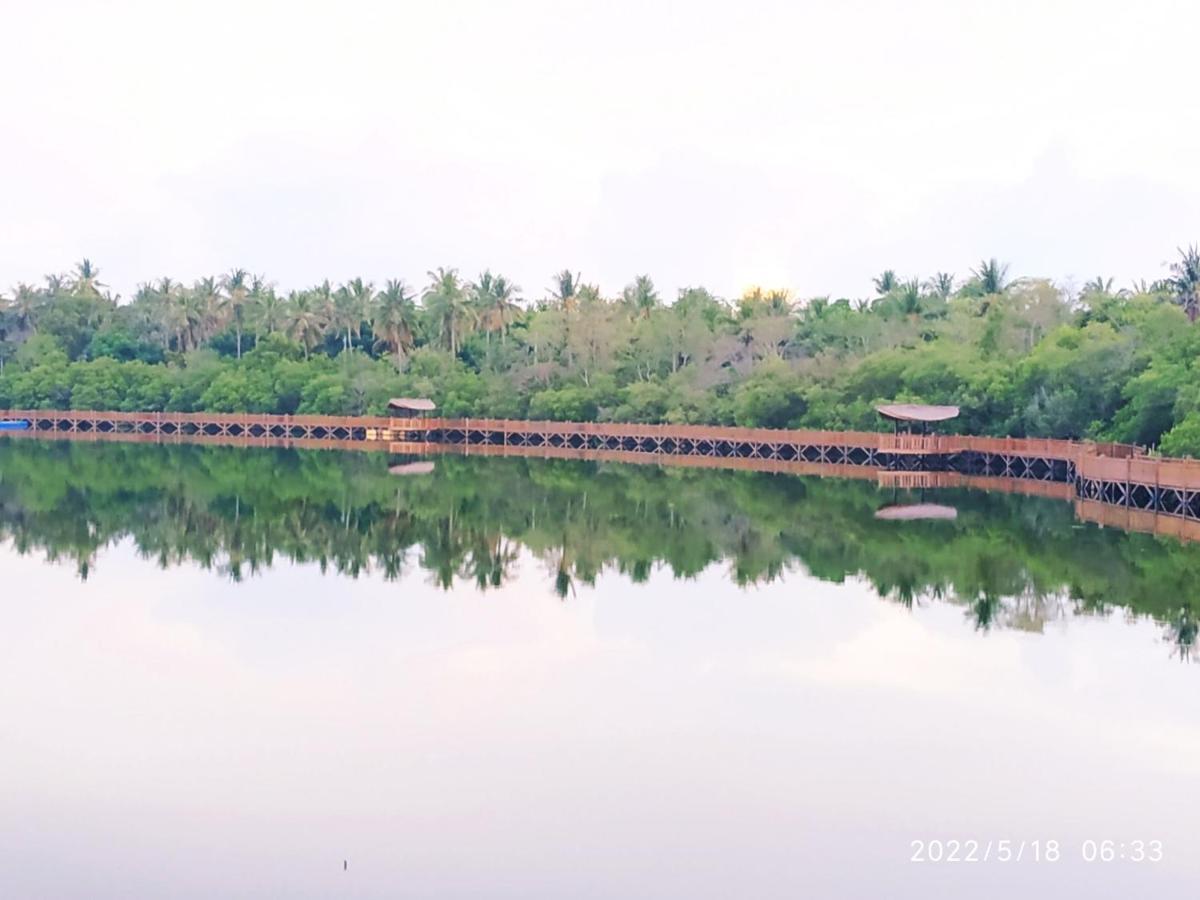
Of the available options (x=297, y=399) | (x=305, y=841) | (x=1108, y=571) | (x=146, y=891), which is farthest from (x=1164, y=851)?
(x=297, y=399)

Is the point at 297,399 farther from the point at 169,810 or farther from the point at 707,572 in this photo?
the point at 169,810

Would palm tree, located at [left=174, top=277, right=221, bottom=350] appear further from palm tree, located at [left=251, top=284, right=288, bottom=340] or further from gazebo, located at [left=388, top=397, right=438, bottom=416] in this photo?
gazebo, located at [left=388, top=397, right=438, bottom=416]

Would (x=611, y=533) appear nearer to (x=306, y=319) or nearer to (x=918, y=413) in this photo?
(x=918, y=413)

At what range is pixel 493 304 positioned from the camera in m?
103

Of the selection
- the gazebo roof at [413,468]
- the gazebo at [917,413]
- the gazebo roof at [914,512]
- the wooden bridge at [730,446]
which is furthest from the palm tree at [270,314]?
the gazebo roof at [914,512]

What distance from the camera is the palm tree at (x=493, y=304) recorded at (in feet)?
337

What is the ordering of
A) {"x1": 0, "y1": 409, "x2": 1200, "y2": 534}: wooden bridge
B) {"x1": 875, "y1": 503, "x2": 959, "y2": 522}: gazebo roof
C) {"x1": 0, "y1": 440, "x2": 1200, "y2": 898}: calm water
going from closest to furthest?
{"x1": 0, "y1": 440, "x2": 1200, "y2": 898}: calm water → {"x1": 875, "y1": 503, "x2": 959, "y2": 522}: gazebo roof → {"x1": 0, "y1": 409, "x2": 1200, "y2": 534}: wooden bridge

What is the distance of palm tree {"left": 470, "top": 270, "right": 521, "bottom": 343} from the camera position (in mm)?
102750

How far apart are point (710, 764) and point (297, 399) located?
78.2 metres

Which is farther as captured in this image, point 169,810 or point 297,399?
point 297,399

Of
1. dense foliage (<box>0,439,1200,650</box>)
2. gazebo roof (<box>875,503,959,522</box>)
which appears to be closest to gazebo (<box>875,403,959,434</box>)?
dense foliage (<box>0,439,1200,650</box>)

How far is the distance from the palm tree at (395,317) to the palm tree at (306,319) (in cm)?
388

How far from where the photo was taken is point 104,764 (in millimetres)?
16500

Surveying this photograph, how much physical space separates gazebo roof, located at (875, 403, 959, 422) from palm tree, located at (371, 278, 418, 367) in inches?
1992
